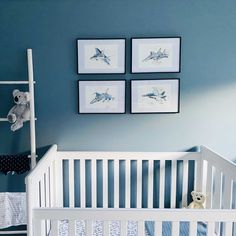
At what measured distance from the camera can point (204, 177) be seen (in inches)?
89.7

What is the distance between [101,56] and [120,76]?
203mm

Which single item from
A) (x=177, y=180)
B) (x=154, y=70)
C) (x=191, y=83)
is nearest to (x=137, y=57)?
(x=154, y=70)

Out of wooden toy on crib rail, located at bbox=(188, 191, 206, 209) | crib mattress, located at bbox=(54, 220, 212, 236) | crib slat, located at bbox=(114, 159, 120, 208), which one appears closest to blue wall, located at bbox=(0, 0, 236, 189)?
crib slat, located at bbox=(114, 159, 120, 208)

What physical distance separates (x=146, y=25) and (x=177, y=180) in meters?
1.19

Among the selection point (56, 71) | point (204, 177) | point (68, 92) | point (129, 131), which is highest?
point (56, 71)

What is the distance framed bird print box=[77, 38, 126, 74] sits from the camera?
2.25 meters

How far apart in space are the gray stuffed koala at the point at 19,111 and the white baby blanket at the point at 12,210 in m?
0.55

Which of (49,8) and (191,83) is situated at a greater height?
(49,8)

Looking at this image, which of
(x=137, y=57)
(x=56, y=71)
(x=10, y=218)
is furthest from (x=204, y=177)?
(x=10, y=218)

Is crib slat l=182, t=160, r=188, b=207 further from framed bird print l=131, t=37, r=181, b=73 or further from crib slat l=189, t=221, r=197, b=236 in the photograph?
crib slat l=189, t=221, r=197, b=236

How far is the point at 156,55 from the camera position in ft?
7.45

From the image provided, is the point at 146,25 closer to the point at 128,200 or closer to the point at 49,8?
the point at 49,8

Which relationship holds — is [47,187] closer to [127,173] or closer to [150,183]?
[127,173]

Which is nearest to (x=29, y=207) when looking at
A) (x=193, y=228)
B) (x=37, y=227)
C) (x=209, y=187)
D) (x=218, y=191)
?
(x=37, y=227)
